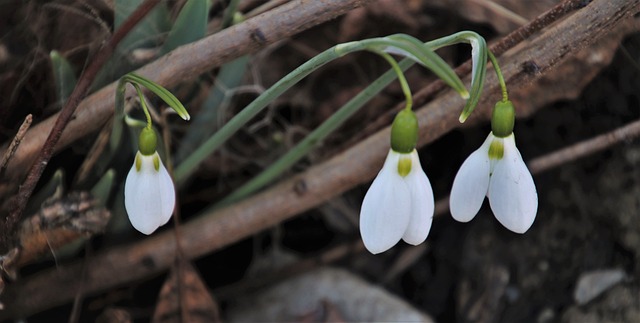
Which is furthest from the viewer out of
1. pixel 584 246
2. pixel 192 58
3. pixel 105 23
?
pixel 584 246

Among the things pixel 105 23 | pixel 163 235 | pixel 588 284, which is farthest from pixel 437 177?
pixel 105 23

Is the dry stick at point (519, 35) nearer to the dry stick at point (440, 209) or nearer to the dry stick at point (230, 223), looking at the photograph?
the dry stick at point (230, 223)

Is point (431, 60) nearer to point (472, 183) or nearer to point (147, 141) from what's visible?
point (472, 183)

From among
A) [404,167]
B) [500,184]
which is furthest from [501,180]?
[404,167]

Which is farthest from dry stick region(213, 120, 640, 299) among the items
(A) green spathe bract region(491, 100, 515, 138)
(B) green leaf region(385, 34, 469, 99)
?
(B) green leaf region(385, 34, 469, 99)

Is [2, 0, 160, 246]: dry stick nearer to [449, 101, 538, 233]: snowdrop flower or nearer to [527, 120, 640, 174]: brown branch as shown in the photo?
[449, 101, 538, 233]: snowdrop flower

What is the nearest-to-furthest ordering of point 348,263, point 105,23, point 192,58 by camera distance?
point 192,58 → point 105,23 → point 348,263

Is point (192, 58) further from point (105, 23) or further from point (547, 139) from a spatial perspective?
point (547, 139)
